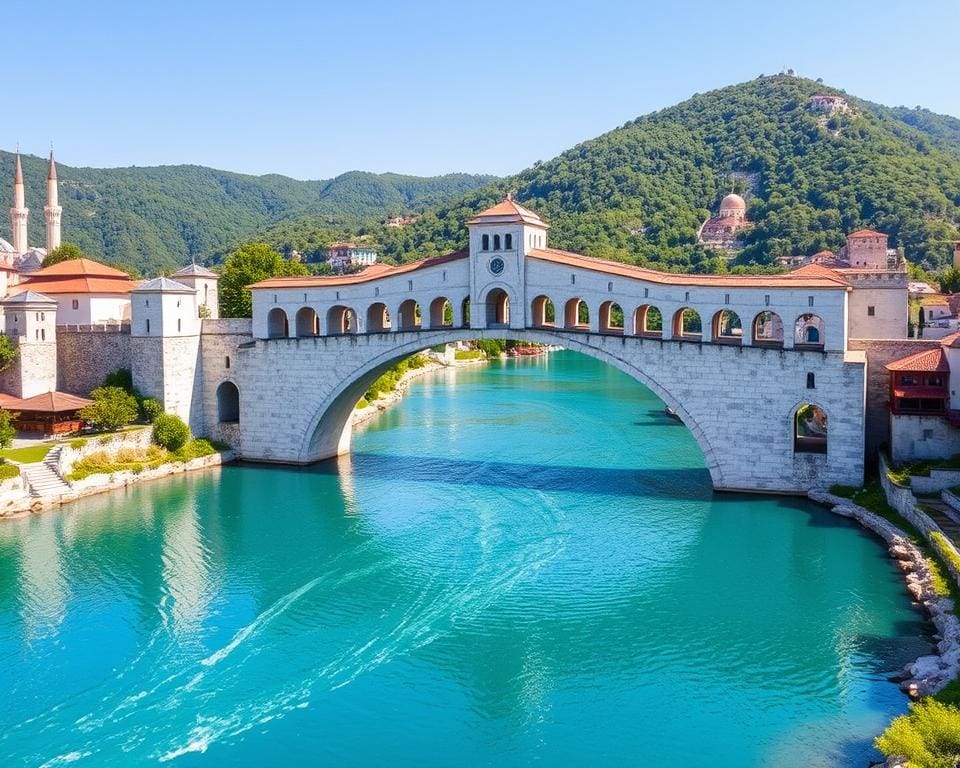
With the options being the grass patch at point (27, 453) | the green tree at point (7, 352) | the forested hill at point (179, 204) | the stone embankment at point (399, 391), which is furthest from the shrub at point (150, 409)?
the forested hill at point (179, 204)

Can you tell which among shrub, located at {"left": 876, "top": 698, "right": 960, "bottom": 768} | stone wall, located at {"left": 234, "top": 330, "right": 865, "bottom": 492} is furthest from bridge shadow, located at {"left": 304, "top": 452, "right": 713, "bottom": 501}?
shrub, located at {"left": 876, "top": 698, "right": 960, "bottom": 768}

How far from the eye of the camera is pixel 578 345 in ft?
83.8

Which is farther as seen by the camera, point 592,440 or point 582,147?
point 582,147

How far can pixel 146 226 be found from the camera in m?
120

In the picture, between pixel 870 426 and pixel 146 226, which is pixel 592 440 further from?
pixel 146 226

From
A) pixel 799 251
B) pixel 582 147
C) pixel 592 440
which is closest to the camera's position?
pixel 592 440

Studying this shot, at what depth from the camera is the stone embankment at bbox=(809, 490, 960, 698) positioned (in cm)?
1325

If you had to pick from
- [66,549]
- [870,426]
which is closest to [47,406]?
[66,549]

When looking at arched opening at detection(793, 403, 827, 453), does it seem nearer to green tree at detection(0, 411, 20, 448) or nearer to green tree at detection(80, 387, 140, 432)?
green tree at detection(80, 387, 140, 432)

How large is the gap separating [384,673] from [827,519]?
38.8ft

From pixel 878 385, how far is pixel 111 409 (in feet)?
69.7

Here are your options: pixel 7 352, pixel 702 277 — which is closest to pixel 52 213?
pixel 7 352

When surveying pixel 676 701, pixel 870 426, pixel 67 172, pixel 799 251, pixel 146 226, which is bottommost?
pixel 676 701

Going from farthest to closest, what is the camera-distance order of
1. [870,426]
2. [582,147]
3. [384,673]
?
[582,147]
[870,426]
[384,673]
